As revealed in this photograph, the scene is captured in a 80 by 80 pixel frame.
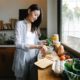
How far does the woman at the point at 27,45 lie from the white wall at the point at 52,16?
1156 mm

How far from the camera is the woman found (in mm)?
2344

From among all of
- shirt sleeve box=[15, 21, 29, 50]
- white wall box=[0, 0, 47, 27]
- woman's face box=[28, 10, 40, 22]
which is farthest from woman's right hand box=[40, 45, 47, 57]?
white wall box=[0, 0, 47, 27]

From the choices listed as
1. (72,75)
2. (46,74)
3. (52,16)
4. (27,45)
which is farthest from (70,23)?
(72,75)

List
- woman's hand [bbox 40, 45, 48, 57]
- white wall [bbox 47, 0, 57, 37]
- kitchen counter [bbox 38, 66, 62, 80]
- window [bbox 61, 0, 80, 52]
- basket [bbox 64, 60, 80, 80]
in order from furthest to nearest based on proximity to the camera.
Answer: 1. white wall [bbox 47, 0, 57, 37]
2. window [bbox 61, 0, 80, 52]
3. woman's hand [bbox 40, 45, 48, 57]
4. kitchen counter [bbox 38, 66, 62, 80]
5. basket [bbox 64, 60, 80, 80]

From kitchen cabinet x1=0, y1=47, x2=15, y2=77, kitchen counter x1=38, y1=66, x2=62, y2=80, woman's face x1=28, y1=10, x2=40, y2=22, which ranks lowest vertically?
kitchen cabinet x1=0, y1=47, x2=15, y2=77

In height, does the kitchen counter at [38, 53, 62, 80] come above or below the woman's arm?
below

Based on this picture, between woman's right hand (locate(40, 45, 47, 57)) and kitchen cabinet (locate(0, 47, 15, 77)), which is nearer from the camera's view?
woman's right hand (locate(40, 45, 47, 57))

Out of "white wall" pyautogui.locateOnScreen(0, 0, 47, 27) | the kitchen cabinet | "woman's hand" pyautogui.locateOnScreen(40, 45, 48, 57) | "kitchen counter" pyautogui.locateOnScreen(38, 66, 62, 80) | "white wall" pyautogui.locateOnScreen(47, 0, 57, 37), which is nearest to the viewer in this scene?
"kitchen counter" pyautogui.locateOnScreen(38, 66, 62, 80)

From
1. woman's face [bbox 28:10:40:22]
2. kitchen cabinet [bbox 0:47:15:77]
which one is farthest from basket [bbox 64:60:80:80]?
kitchen cabinet [bbox 0:47:15:77]

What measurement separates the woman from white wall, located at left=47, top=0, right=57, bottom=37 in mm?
1156

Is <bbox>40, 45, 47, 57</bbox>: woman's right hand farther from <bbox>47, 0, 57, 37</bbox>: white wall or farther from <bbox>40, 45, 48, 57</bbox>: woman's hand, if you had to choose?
<bbox>47, 0, 57, 37</bbox>: white wall

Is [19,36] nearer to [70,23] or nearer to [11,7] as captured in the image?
[70,23]

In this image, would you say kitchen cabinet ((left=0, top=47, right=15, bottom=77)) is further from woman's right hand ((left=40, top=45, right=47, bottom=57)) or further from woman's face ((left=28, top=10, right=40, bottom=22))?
woman's face ((left=28, top=10, right=40, bottom=22))

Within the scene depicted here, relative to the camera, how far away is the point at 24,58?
2.49 metres
